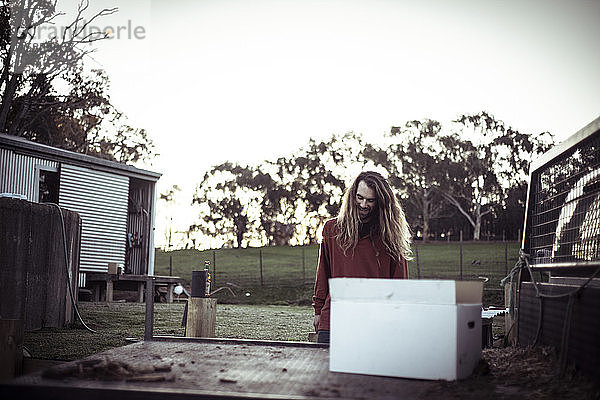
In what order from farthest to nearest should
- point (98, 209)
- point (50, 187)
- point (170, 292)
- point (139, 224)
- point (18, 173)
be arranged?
point (139, 224) → point (170, 292) → point (98, 209) → point (50, 187) → point (18, 173)

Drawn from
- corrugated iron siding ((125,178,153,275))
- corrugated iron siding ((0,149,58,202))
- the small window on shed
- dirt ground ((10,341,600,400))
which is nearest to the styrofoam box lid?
dirt ground ((10,341,600,400))

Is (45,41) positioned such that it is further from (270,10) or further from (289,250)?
(289,250)

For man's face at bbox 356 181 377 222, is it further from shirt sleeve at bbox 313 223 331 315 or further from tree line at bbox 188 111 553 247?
tree line at bbox 188 111 553 247

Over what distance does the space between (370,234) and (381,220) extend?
15cm

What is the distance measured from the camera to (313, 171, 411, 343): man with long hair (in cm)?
368

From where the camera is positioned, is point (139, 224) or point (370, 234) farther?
point (139, 224)

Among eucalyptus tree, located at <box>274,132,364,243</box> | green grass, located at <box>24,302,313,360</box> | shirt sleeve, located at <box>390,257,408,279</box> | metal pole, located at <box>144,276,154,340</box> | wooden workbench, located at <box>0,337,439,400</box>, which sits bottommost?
green grass, located at <box>24,302,313,360</box>

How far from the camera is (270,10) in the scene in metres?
23.9

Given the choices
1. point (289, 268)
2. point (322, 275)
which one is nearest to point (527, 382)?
point (322, 275)

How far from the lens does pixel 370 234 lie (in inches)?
149

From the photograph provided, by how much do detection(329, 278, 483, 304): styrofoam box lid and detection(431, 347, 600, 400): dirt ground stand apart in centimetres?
23

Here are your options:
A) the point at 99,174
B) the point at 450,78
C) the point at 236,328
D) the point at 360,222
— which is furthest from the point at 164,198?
the point at 360,222

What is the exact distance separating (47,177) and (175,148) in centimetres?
1878

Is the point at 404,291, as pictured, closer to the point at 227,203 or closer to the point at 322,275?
the point at 322,275
